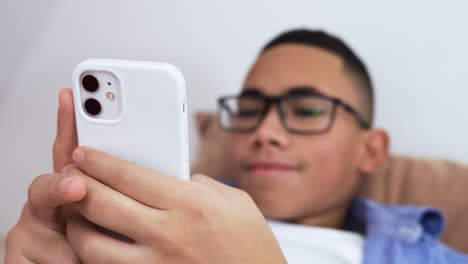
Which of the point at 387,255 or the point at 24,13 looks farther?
the point at 387,255

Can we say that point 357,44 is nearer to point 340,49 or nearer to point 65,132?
point 340,49

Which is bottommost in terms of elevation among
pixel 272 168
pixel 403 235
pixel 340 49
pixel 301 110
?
pixel 403 235

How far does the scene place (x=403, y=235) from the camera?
2.64 ft

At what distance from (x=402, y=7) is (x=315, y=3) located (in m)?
0.19

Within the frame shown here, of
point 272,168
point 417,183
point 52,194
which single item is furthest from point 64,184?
point 417,183

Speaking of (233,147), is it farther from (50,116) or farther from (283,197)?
(50,116)

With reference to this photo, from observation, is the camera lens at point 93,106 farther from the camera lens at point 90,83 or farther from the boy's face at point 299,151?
the boy's face at point 299,151

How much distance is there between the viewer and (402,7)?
100 cm

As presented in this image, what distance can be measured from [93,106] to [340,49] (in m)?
0.67

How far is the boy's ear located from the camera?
3.04ft

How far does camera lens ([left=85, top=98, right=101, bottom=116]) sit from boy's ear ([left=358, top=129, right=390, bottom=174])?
646 millimetres

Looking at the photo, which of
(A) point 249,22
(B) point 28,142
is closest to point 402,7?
(A) point 249,22

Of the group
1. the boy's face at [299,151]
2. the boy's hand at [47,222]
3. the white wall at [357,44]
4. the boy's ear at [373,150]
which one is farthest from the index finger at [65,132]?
the boy's ear at [373,150]

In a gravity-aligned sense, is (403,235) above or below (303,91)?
below
